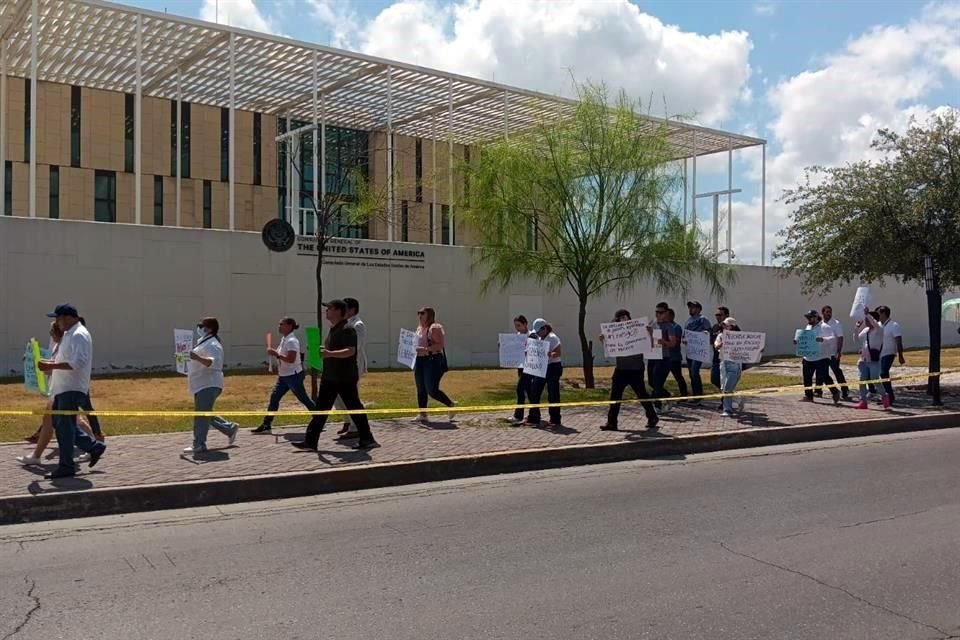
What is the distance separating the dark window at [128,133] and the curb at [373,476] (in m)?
30.8

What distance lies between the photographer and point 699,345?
46.1 ft

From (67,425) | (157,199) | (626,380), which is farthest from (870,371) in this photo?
(157,199)

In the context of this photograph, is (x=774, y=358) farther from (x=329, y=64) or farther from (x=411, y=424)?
Result: (x=411, y=424)

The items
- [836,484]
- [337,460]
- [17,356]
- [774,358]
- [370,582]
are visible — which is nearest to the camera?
[370,582]

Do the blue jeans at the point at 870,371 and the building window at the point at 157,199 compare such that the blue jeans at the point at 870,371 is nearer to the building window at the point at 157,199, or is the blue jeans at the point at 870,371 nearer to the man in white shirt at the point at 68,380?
the man in white shirt at the point at 68,380

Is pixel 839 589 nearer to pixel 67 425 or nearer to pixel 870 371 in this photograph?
pixel 67 425

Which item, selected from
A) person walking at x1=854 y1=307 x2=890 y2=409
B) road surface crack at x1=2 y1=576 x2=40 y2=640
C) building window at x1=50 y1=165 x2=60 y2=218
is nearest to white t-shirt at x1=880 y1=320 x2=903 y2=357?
person walking at x1=854 y1=307 x2=890 y2=409

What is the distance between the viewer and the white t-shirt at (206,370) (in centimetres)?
933

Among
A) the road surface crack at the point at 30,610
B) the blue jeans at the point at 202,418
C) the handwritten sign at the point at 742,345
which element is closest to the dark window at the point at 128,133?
the blue jeans at the point at 202,418

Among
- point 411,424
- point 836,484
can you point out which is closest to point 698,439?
point 836,484

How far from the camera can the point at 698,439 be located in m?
10.9

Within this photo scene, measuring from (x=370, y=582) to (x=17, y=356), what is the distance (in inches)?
631

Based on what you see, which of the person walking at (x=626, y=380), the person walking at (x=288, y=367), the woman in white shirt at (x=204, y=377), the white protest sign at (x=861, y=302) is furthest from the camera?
the white protest sign at (x=861, y=302)

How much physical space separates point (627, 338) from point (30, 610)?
7.80m
